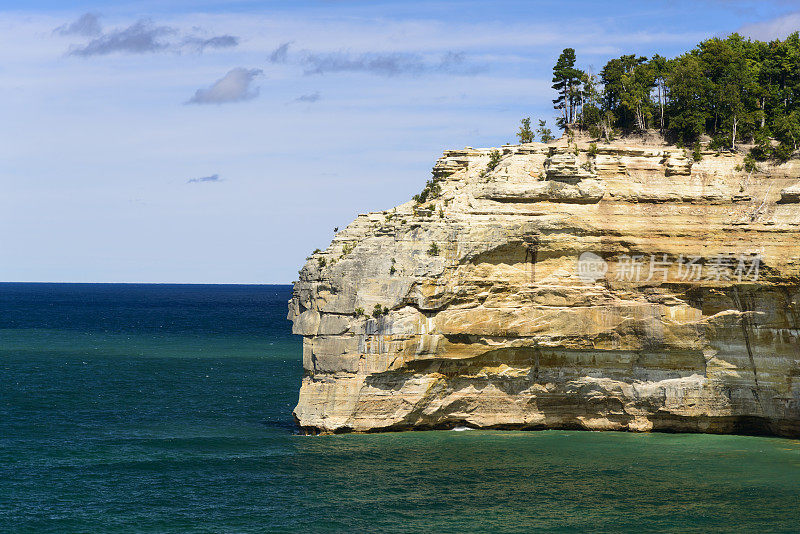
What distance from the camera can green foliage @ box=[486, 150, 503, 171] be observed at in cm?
5025

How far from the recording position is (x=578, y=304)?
47.7m

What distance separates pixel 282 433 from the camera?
51156 millimetres

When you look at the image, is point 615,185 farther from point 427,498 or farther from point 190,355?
point 190,355

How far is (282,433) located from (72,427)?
522 inches

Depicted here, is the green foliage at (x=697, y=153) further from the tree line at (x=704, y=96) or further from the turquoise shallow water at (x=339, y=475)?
the turquoise shallow water at (x=339, y=475)

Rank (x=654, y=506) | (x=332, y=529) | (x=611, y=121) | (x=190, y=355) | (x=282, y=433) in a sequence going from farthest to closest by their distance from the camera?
(x=190, y=355), (x=611, y=121), (x=282, y=433), (x=654, y=506), (x=332, y=529)

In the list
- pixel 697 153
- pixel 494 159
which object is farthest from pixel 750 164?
pixel 494 159

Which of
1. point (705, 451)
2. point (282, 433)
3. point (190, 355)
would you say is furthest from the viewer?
point (190, 355)

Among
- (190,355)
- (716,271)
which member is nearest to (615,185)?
(716,271)

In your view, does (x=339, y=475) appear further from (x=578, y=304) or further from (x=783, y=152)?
(x=783, y=152)

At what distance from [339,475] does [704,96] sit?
32655 mm

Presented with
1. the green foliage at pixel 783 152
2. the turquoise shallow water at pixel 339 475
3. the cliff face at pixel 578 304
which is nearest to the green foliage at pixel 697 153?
the cliff face at pixel 578 304

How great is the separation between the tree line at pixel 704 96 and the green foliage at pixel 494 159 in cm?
619

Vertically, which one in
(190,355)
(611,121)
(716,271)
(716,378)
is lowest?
(190,355)
